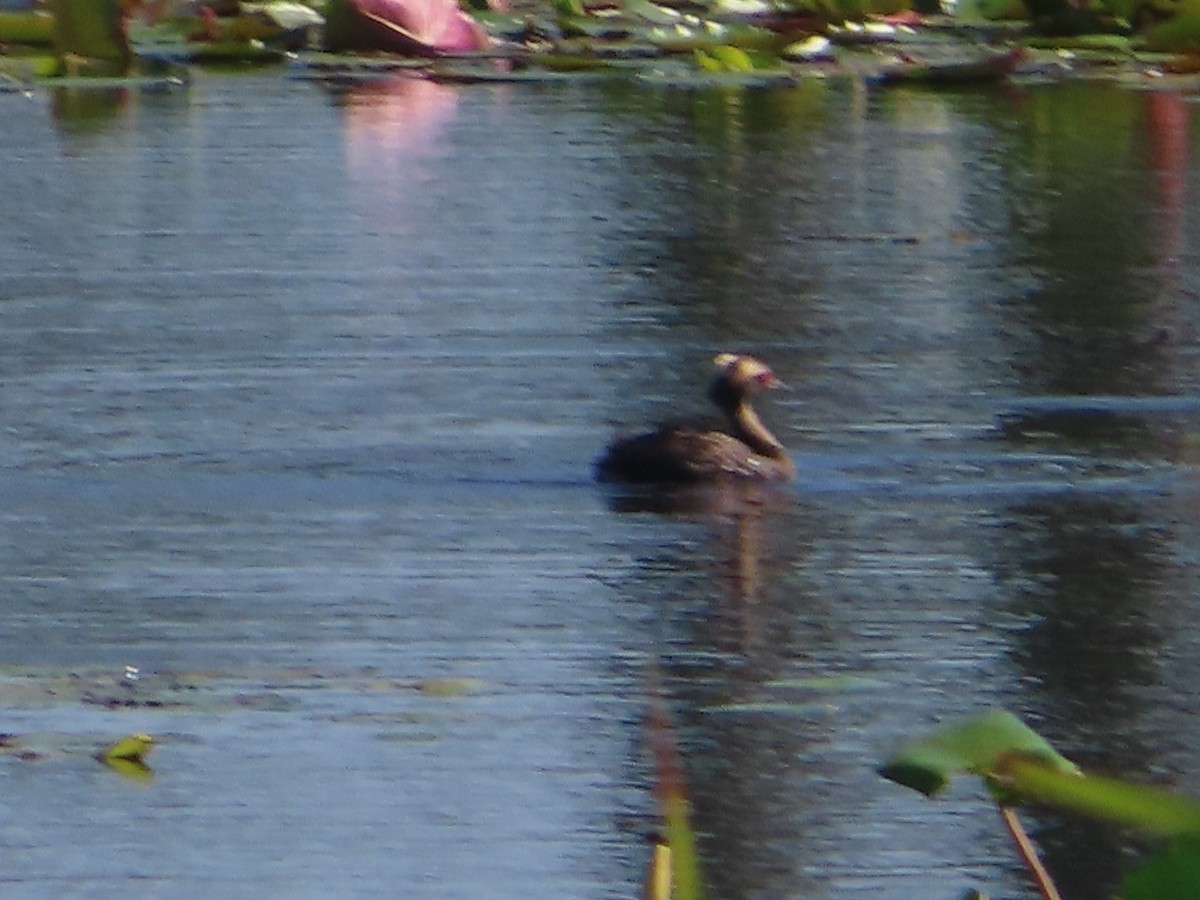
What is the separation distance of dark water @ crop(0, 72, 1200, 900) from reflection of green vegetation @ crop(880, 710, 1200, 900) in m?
1.42

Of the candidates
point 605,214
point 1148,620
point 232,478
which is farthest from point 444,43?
point 1148,620

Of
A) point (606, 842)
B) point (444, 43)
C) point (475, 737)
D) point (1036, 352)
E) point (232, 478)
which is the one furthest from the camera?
point (444, 43)

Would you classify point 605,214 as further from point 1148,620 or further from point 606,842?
point 606,842

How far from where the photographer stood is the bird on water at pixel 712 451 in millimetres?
9688

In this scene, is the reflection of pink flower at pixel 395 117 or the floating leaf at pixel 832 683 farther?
the reflection of pink flower at pixel 395 117

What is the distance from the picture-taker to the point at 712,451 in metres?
10.0

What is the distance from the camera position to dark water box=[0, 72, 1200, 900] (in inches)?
242

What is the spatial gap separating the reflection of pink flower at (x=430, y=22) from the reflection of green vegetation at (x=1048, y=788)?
18.5 metres

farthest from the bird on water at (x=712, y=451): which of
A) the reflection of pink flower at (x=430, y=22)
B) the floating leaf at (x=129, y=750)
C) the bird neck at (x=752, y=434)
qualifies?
the reflection of pink flower at (x=430, y=22)

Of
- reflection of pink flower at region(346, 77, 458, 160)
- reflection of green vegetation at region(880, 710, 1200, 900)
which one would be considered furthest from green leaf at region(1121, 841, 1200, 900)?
reflection of pink flower at region(346, 77, 458, 160)

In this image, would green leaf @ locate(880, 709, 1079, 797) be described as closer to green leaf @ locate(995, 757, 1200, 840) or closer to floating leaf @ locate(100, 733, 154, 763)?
green leaf @ locate(995, 757, 1200, 840)

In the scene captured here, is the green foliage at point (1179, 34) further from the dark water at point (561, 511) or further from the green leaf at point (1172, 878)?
the green leaf at point (1172, 878)

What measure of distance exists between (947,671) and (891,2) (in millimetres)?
17116

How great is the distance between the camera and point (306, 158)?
17.4 m
